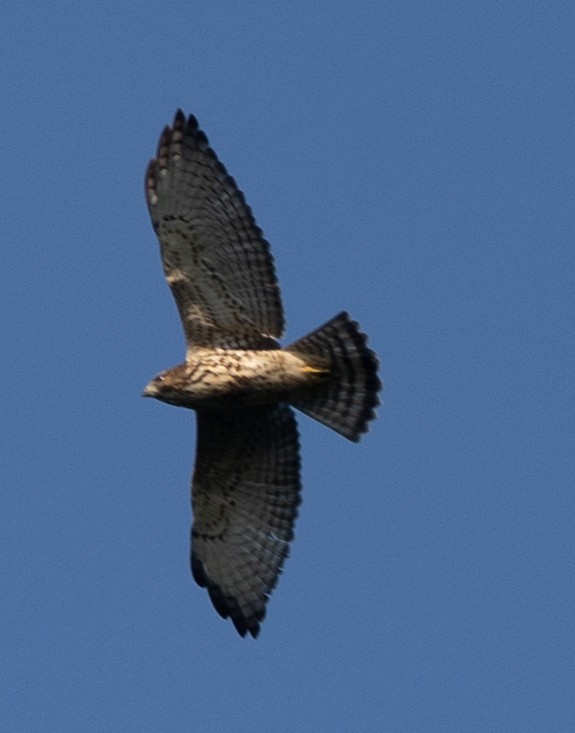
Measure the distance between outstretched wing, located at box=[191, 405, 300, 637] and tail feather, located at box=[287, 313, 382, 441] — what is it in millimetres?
465

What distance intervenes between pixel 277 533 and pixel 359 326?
6.29ft

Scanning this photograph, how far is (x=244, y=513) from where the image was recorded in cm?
1689

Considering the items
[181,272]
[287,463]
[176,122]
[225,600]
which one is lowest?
[225,600]

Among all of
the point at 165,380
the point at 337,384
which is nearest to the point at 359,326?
the point at 337,384

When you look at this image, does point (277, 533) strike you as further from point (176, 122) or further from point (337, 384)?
point (176, 122)

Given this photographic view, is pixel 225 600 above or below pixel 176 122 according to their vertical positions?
below

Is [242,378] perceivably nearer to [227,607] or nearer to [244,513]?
[244,513]

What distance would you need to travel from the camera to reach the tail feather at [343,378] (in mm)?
16062

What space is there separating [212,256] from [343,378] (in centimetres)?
134

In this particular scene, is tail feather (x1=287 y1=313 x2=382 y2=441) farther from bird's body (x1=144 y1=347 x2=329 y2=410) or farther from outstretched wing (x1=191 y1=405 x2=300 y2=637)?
outstretched wing (x1=191 y1=405 x2=300 y2=637)

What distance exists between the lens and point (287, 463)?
16859 millimetres

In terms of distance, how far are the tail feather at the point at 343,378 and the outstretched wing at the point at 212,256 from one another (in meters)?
0.35

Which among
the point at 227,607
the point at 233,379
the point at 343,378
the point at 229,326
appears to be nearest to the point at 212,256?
the point at 229,326

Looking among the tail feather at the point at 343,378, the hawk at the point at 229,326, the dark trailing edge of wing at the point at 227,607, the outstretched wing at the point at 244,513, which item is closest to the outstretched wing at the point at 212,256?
the hawk at the point at 229,326
